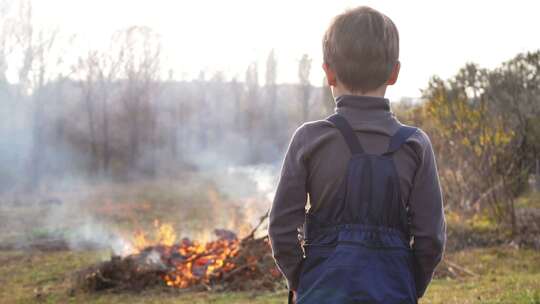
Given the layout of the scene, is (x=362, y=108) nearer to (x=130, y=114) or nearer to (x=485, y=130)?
(x=485, y=130)

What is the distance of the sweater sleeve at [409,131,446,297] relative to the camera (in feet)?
7.52

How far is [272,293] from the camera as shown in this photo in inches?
333

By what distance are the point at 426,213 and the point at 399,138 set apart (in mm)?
317

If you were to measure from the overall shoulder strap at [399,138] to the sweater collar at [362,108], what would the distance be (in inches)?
3.2

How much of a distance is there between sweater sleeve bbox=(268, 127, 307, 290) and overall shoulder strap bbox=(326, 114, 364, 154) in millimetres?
138

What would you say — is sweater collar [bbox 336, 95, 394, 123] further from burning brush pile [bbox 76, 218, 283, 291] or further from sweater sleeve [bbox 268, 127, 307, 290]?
burning brush pile [bbox 76, 218, 283, 291]

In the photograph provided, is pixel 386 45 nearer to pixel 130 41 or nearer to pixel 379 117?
pixel 379 117

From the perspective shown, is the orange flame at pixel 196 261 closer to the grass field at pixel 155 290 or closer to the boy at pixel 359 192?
the grass field at pixel 155 290

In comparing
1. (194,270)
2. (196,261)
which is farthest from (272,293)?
(196,261)

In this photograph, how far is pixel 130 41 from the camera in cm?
3578

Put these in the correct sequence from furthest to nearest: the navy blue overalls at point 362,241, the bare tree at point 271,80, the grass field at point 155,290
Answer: the bare tree at point 271,80 < the grass field at point 155,290 < the navy blue overalls at point 362,241

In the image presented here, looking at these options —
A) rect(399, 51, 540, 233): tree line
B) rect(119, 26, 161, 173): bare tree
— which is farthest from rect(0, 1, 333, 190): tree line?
rect(399, 51, 540, 233): tree line

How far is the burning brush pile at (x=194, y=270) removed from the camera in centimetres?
937

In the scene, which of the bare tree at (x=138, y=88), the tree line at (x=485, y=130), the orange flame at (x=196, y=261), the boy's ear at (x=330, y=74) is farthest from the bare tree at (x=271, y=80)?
the boy's ear at (x=330, y=74)
